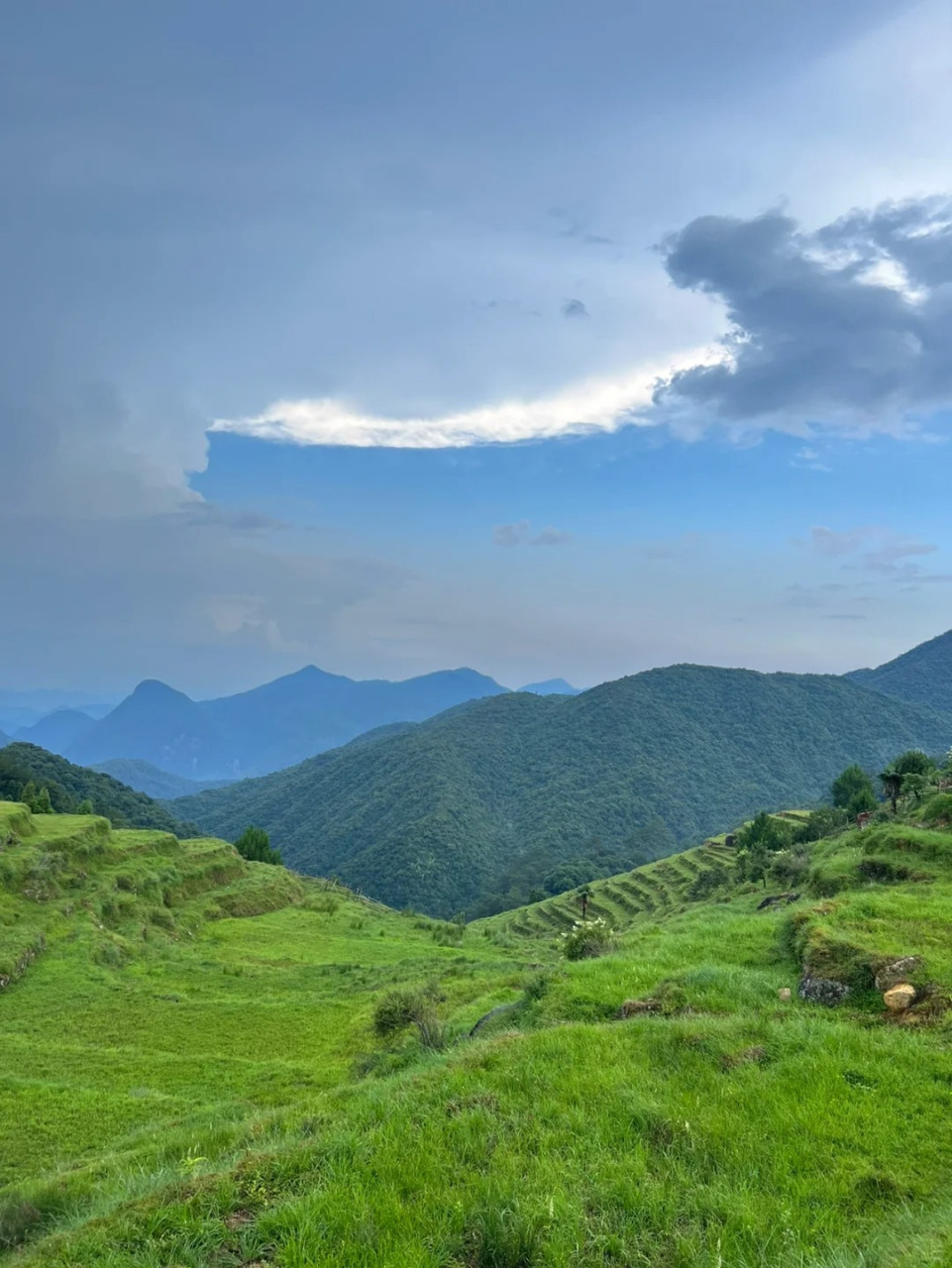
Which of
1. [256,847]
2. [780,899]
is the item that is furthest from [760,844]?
[256,847]

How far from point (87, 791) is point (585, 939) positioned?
117 m

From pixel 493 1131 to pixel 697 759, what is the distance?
203 metres

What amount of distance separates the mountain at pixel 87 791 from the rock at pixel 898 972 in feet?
303

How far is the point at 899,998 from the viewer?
10211 mm

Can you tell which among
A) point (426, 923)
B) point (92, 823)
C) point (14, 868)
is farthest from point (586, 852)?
point (14, 868)

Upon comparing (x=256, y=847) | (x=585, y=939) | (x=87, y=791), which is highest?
(x=87, y=791)

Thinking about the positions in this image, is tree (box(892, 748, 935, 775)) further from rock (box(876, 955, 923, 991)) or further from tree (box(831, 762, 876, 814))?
rock (box(876, 955, 923, 991))

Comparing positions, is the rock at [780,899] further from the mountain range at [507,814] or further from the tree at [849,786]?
the mountain range at [507,814]

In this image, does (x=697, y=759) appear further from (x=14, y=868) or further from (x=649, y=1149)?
(x=649, y=1149)

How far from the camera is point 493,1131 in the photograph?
729 centimetres

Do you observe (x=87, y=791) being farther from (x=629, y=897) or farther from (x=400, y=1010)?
(x=400, y=1010)

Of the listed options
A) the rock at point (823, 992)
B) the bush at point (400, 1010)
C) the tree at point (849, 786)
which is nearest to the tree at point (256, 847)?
the tree at point (849, 786)

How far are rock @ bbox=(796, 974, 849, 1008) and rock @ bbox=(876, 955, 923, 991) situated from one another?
1.84 ft

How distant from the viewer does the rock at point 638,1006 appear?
37.5ft
